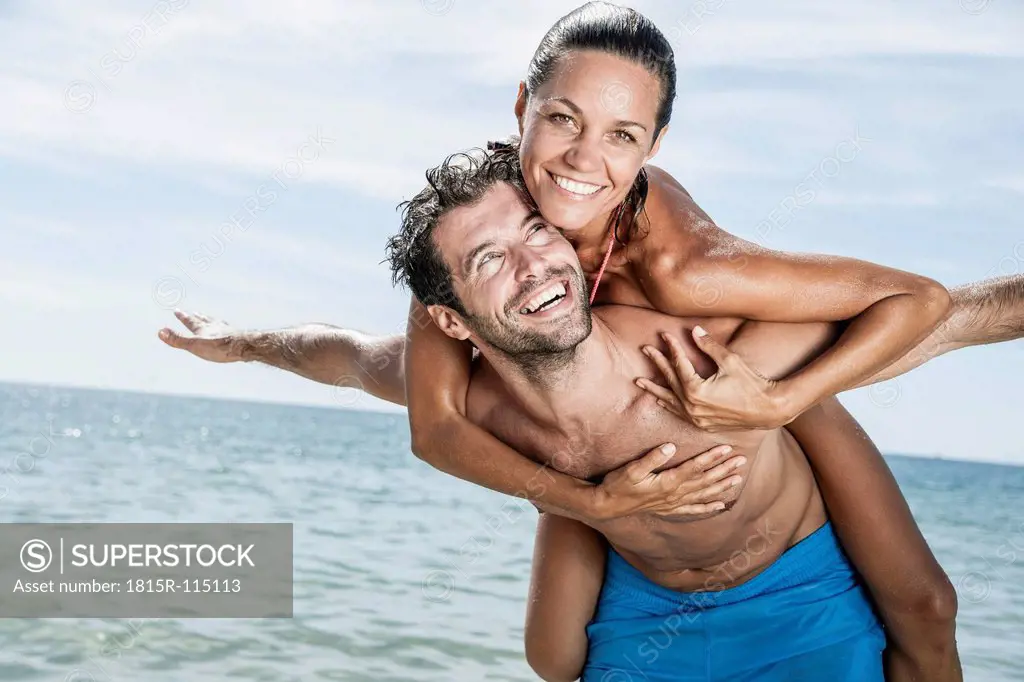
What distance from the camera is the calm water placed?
7.28m

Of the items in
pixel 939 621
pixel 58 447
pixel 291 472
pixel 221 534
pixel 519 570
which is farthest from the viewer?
pixel 58 447

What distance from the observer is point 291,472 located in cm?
2012

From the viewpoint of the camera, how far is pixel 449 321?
130 inches

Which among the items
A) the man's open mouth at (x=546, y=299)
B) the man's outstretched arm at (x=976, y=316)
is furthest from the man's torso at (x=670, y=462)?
the man's outstretched arm at (x=976, y=316)

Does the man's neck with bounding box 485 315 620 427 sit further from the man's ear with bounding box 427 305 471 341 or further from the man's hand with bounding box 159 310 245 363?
the man's hand with bounding box 159 310 245 363

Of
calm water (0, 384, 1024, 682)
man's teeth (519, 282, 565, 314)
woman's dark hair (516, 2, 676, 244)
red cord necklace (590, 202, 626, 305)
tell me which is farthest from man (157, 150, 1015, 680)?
calm water (0, 384, 1024, 682)

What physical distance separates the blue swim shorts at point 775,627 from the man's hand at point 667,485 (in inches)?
16.8

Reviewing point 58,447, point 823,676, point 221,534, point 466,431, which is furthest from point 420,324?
point 58,447

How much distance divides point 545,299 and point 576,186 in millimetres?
336

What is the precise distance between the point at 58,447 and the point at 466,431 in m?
20.1

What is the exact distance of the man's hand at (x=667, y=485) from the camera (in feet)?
10.3

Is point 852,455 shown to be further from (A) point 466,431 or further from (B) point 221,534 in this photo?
(B) point 221,534

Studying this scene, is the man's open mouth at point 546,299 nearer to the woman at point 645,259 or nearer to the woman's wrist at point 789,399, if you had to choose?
the woman at point 645,259

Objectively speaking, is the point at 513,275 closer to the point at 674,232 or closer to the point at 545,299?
the point at 545,299
